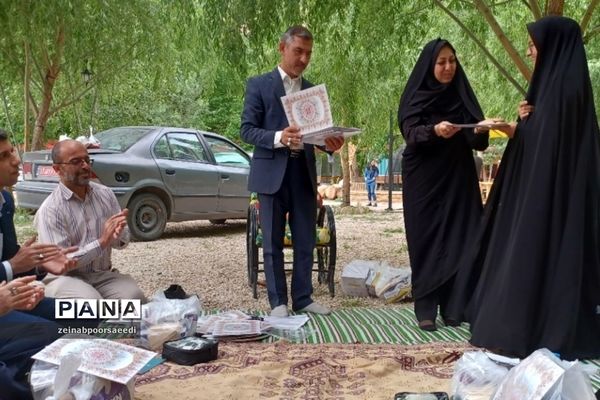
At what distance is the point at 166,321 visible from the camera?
3.16 meters

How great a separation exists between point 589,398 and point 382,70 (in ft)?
23.6

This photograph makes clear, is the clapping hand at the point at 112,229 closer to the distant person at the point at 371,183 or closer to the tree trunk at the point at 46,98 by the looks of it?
the tree trunk at the point at 46,98

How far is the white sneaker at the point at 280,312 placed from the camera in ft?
12.9

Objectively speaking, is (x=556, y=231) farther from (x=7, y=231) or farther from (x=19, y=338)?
(x=7, y=231)

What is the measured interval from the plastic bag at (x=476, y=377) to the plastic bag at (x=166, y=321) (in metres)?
1.52

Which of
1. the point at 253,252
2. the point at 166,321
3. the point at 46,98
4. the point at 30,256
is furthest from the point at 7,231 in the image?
the point at 46,98

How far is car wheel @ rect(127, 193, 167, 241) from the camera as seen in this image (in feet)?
24.9

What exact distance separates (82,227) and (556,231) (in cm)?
255

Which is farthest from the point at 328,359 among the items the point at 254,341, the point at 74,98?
the point at 74,98

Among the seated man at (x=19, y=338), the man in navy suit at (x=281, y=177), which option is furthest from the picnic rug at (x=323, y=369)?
the man in navy suit at (x=281, y=177)

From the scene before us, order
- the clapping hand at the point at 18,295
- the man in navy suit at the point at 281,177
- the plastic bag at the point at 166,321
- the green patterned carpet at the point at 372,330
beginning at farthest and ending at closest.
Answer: the man in navy suit at the point at 281,177 → the green patterned carpet at the point at 372,330 → the plastic bag at the point at 166,321 → the clapping hand at the point at 18,295

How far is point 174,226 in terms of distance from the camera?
386 inches

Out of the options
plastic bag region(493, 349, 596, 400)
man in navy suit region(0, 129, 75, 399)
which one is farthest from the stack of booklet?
plastic bag region(493, 349, 596, 400)

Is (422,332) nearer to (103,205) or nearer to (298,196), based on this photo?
(298,196)
